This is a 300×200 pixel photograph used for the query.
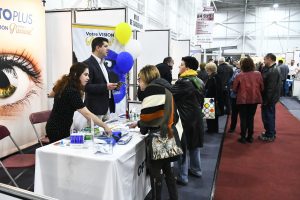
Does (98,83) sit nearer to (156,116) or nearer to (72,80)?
(72,80)

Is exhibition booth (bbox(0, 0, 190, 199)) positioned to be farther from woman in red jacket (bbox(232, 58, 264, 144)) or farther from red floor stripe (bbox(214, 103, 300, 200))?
woman in red jacket (bbox(232, 58, 264, 144))

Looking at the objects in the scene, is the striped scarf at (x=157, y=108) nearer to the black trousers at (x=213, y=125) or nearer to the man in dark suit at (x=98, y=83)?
the man in dark suit at (x=98, y=83)

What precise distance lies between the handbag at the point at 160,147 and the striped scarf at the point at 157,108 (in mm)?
47

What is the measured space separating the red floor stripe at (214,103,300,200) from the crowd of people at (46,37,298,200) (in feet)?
1.16

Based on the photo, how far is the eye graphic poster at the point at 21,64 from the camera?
12.4 ft

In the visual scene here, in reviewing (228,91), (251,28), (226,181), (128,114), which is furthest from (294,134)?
(251,28)

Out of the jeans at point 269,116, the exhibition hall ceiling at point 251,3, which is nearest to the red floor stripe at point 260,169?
the jeans at point 269,116

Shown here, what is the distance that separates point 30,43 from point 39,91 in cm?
74

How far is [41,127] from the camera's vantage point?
15.2ft

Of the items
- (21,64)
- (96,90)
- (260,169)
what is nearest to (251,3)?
(260,169)

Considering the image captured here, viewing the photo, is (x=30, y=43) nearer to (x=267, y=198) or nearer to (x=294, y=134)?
(x=267, y=198)

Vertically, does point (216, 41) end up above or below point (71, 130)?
above

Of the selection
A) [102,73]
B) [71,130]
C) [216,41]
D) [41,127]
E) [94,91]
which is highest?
[216,41]

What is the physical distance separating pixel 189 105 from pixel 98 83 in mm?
959
